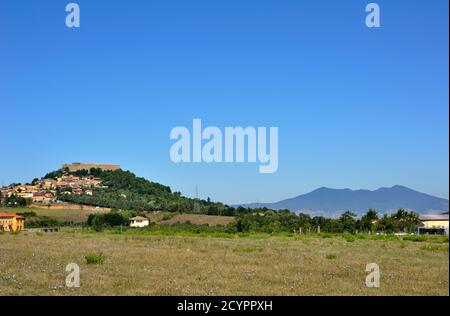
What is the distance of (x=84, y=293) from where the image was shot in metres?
15.0

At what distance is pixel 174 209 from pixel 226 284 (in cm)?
12691

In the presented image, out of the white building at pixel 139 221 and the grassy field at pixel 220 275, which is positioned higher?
the grassy field at pixel 220 275

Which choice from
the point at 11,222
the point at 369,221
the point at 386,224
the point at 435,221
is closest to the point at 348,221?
the point at 369,221

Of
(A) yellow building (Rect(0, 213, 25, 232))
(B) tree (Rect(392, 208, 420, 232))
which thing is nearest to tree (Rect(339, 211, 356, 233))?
(B) tree (Rect(392, 208, 420, 232))

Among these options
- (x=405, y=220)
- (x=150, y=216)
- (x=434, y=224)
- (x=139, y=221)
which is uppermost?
(x=405, y=220)

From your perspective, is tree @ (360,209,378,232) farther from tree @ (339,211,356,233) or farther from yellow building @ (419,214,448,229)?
yellow building @ (419,214,448,229)

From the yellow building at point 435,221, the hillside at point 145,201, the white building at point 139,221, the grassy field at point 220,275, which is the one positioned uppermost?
the hillside at point 145,201

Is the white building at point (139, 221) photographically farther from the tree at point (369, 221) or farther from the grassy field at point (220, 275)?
the grassy field at point (220, 275)

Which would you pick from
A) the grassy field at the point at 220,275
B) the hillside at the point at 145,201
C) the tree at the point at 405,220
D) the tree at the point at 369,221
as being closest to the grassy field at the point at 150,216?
the hillside at the point at 145,201

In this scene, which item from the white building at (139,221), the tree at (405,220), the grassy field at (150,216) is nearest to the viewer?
the tree at (405,220)

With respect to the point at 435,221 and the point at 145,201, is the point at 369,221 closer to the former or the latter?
the point at 435,221

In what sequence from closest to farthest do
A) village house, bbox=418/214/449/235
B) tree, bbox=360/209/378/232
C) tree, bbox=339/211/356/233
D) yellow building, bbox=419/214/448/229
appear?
tree, bbox=339/211/356/233 < village house, bbox=418/214/449/235 < tree, bbox=360/209/378/232 < yellow building, bbox=419/214/448/229

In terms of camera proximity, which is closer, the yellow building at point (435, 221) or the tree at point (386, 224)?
the tree at point (386, 224)

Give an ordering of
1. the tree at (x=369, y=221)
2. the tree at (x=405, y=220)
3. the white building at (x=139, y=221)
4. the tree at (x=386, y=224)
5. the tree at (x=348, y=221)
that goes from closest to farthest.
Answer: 1. the tree at (x=348, y=221)
2. the tree at (x=386, y=224)
3. the tree at (x=369, y=221)
4. the tree at (x=405, y=220)
5. the white building at (x=139, y=221)
